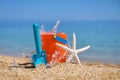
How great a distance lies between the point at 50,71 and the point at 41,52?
0.77 metres

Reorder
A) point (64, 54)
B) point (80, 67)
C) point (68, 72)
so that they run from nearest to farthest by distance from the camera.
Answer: point (68, 72), point (80, 67), point (64, 54)

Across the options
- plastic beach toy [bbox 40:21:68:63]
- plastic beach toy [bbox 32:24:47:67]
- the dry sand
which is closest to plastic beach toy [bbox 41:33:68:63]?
plastic beach toy [bbox 40:21:68:63]

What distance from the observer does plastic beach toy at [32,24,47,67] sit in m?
7.48

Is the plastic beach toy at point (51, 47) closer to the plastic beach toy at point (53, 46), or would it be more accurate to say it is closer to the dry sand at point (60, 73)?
the plastic beach toy at point (53, 46)

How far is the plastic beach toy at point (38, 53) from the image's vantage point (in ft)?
24.6

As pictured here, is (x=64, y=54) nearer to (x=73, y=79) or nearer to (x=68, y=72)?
(x=68, y=72)

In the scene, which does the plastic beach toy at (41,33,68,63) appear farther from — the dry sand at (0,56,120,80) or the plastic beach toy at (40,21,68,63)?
the dry sand at (0,56,120,80)

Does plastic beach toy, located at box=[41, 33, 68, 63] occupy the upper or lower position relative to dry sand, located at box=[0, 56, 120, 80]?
upper

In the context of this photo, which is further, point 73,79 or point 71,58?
point 71,58

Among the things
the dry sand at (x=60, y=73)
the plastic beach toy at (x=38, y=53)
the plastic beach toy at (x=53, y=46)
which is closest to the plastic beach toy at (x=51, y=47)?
the plastic beach toy at (x=53, y=46)

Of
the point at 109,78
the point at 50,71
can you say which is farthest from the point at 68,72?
the point at 109,78

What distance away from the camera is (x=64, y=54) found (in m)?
7.84

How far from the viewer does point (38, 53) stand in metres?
7.59

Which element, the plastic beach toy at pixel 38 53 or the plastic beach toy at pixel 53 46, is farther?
the plastic beach toy at pixel 53 46
